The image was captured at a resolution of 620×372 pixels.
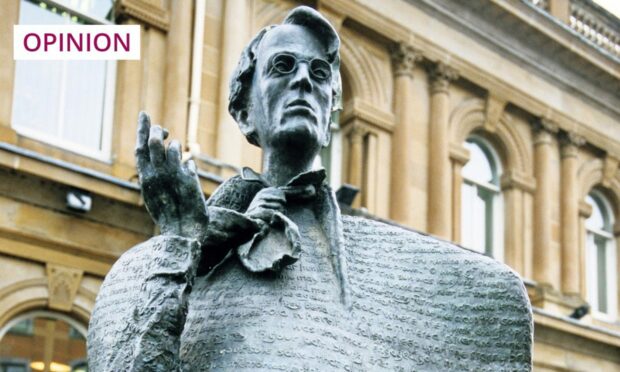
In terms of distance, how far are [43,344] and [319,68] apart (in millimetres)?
10598

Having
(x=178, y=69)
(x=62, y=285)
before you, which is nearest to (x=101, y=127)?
(x=178, y=69)

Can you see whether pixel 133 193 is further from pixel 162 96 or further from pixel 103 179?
pixel 162 96

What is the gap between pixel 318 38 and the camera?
2541 mm

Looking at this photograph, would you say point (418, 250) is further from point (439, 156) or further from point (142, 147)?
point (439, 156)

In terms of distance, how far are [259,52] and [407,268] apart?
1.74 ft

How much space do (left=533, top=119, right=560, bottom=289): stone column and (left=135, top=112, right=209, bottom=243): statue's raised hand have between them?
60.5 ft

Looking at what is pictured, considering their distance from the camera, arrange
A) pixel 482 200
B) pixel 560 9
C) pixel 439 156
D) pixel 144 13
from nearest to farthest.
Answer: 1. pixel 144 13
2. pixel 439 156
3. pixel 482 200
4. pixel 560 9

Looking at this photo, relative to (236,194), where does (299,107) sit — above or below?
above

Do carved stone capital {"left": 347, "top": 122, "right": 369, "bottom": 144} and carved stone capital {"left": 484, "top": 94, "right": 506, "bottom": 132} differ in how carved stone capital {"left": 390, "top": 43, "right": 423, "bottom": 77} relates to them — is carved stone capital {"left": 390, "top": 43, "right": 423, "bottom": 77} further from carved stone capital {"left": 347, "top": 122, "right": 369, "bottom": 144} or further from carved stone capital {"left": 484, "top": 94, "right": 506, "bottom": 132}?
carved stone capital {"left": 484, "top": 94, "right": 506, "bottom": 132}

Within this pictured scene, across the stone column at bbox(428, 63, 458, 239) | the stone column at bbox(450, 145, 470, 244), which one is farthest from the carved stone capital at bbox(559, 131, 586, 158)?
the stone column at bbox(428, 63, 458, 239)

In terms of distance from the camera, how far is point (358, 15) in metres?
18.2

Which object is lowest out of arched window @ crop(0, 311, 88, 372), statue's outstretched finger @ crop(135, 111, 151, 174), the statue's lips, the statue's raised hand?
the statue's raised hand

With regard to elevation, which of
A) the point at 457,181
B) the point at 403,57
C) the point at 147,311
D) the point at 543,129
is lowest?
the point at 147,311

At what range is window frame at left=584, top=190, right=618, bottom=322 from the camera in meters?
22.2
